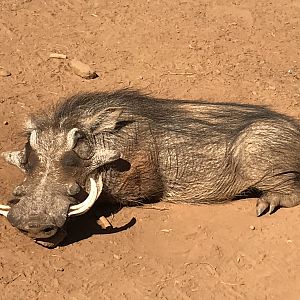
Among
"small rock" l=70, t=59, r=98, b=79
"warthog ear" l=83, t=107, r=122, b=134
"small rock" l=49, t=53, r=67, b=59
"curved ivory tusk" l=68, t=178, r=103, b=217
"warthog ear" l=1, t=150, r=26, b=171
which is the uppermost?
"warthog ear" l=83, t=107, r=122, b=134

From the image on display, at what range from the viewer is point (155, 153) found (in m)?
5.33

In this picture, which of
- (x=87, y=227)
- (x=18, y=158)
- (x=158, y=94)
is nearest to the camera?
(x=18, y=158)

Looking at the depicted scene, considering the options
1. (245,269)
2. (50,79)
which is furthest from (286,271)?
(50,79)

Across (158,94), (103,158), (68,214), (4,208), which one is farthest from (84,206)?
(158,94)

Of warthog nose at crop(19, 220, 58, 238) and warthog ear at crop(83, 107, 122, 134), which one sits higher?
warthog ear at crop(83, 107, 122, 134)

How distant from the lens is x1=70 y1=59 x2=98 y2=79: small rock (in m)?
6.89

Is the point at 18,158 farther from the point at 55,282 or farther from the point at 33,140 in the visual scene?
the point at 55,282

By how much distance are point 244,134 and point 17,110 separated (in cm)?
207

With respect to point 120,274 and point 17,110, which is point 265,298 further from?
point 17,110

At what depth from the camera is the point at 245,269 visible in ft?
15.9

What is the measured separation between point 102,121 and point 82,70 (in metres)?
1.82

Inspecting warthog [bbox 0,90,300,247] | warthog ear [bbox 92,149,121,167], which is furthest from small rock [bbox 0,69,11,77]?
warthog ear [bbox 92,149,121,167]

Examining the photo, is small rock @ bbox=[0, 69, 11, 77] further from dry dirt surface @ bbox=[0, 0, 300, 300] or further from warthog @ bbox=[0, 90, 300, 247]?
warthog @ bbox=[0, 90, 300, 247]

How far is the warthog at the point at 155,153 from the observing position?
4.95 meters
